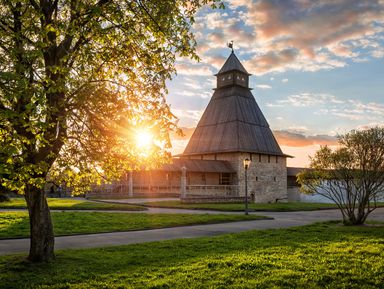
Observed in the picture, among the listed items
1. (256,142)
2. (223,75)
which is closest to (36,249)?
(256,142)

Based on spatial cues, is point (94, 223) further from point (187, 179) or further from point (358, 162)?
point (187, 179)

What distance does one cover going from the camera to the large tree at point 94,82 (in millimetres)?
8445

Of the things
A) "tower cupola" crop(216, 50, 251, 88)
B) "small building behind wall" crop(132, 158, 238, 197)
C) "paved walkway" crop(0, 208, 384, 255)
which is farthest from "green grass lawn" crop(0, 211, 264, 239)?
"tower cupola" crop(216, 50, 251, 88)

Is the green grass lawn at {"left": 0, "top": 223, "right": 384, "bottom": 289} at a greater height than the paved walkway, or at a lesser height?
greater

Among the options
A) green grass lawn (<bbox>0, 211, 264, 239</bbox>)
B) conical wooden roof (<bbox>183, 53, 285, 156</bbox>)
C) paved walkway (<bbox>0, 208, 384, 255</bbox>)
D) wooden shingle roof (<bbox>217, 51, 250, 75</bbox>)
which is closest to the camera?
paved walkway (<bbox>0, 208, 384, 255</bbox>)

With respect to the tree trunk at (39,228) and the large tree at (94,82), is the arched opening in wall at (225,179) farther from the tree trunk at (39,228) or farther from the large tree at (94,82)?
the tree trunk at (39,228)

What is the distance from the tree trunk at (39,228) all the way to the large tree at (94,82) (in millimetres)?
22

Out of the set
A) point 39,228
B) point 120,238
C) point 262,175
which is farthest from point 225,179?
point 39,228

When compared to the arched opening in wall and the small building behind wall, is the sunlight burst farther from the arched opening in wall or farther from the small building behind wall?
the arched opening in wall

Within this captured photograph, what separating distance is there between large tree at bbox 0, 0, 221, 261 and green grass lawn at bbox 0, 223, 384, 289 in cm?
128

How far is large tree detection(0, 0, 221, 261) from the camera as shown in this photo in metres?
8.45

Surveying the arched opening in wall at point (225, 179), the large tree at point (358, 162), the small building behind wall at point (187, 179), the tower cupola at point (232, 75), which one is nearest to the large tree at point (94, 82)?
the large tree at point (358, 162)

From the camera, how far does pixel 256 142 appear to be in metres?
49.5

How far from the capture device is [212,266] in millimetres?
8141
